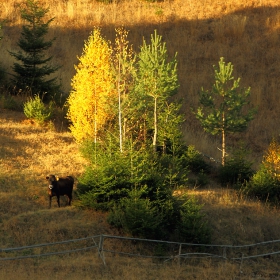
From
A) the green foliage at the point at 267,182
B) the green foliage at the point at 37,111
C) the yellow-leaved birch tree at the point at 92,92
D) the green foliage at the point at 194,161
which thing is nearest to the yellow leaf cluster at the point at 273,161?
the green foliage at the point at 267,182

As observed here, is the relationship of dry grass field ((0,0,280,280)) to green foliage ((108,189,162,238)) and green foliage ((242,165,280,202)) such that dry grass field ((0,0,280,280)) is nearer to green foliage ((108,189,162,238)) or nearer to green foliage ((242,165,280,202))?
green foliage ((108,189,162,238))

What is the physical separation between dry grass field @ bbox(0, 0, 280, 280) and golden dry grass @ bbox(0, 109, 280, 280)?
0.13 ft

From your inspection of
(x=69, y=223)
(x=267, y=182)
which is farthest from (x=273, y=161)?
(x=69, y=223)

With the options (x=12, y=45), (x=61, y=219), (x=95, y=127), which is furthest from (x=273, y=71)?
(x=61, y=219)

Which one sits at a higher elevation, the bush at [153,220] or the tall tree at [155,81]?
the tall tree at [155,81]

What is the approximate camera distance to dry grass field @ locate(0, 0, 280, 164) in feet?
141

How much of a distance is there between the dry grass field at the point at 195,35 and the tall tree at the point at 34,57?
585cm

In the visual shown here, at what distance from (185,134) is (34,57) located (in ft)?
36.8

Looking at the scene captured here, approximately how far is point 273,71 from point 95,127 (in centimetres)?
2569

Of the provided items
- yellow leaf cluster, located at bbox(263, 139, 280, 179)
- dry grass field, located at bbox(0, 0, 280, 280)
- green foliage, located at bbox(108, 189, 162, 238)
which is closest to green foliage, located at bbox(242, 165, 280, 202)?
yellow leaf cluster, located at bbox(263, 139, 280, 179)

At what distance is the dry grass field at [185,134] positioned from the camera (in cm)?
1723

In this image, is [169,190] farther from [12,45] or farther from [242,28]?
[242,28]

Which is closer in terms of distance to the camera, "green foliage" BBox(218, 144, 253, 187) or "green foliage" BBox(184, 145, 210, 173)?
"green foliage" BBox(218, 144, 253, 187)

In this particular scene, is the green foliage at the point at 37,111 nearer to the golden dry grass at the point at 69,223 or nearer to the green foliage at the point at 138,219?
the golden dry grass at the point at 69,223
